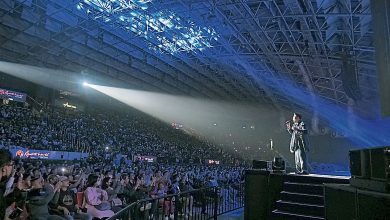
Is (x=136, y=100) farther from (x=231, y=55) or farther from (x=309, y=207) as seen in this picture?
(x=309, y=207)

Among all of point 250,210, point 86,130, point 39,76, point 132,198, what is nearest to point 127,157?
point 86,130

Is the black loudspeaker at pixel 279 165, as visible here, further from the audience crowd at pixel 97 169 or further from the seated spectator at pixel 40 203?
the seated spectator at pixel 40 203

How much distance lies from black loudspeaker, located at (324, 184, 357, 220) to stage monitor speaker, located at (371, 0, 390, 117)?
99 centimetres

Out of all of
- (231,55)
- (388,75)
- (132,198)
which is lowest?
(132,198)

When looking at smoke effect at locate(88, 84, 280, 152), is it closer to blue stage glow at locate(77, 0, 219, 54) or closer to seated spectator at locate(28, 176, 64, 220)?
blue stage glow at locate(77, 0, 219, 54)

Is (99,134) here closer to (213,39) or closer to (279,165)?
(213,39)

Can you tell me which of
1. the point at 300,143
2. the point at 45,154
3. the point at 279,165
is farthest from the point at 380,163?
the point at 45,154

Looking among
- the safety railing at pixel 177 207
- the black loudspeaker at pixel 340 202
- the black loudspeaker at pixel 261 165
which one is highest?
the black loudspeaker at pixel 261 165

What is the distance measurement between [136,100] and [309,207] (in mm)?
28457

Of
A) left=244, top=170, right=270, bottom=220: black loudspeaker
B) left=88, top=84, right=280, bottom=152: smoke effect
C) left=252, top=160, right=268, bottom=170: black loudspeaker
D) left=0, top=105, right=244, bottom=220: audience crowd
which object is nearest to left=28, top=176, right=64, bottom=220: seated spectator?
left=0, top=105, right=244, bottom=220: audience crowd

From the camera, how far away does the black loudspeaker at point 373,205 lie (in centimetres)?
232

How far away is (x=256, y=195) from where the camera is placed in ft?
23.8

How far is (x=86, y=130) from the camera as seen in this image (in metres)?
23.4

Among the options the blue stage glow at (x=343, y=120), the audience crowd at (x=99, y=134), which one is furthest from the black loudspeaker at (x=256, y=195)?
the audience crowd at (x=99, y=134)
